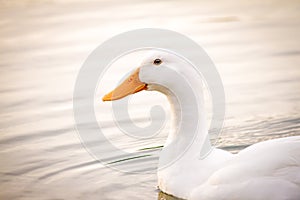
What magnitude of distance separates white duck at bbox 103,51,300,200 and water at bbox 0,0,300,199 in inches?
16.0

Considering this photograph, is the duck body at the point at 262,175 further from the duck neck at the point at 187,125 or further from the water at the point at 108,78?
the water at the point at 108,78

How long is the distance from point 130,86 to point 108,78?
302cm

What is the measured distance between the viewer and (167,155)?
7.00 metres

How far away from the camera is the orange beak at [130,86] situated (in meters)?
7.00

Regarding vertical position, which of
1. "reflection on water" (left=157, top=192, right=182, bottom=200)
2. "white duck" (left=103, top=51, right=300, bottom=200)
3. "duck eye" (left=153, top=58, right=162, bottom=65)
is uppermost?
"duck eye" (left=153, top=58, right=162, bottom=65)

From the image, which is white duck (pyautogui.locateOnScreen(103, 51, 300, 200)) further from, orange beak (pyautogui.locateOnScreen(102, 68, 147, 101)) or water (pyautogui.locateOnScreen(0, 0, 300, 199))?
water (pyautogui.locateOnScreen(0, 0, 300, 199))

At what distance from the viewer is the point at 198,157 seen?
6.80 meters

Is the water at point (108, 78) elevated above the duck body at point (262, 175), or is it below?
above

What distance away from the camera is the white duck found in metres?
6.25

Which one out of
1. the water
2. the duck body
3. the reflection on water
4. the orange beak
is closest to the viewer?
the duck body

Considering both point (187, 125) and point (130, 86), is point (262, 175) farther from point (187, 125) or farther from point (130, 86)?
point (130, 86)

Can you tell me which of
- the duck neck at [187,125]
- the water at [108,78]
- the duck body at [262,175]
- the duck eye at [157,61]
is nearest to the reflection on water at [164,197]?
the water at [108,78]

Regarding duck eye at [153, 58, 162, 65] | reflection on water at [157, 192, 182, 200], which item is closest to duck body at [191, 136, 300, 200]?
reflection on water at [157, 192, 182, 200]

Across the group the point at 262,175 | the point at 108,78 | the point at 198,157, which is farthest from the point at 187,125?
the point at 108,78
